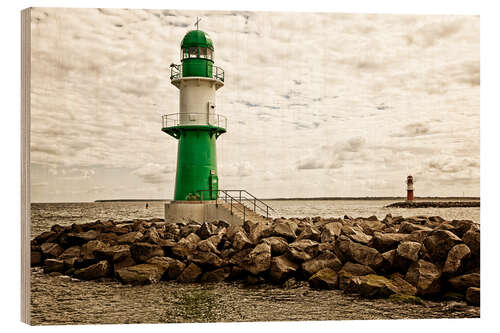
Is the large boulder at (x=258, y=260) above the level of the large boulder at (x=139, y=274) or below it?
above

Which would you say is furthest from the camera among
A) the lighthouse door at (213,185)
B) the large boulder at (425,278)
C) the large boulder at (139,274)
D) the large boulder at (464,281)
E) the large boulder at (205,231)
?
the lighthouse door at (213,185)

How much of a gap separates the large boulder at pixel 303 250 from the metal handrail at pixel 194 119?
6.46 ft

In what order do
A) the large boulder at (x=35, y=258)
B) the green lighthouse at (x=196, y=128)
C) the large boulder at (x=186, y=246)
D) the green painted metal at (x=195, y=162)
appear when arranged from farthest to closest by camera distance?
1. the green painted metal at (x=195, y=162)
2. the green lighthouse at (x=196, y=128)
3. the large boulder at (x=186, y=246)
4. the large boulder at (x=35, y=258)

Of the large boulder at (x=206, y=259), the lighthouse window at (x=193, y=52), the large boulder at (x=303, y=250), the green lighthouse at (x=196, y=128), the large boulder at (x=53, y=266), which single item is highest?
the lighthouse window at (x=193, y=52)

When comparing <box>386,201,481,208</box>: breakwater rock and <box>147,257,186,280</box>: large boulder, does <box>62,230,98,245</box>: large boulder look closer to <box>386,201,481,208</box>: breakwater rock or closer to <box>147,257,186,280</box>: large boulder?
<box>147,257,186,280</box>: large boulder

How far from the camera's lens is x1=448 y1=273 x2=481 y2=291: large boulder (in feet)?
22.3

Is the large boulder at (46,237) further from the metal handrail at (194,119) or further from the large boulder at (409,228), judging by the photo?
the large boulder at (409,228)

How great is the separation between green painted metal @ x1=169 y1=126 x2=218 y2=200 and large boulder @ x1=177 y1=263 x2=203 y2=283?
5.08 feet

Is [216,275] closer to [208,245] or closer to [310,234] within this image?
[208,245]

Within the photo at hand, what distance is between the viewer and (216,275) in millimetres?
7379

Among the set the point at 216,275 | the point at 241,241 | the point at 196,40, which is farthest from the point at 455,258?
the point at 196,40

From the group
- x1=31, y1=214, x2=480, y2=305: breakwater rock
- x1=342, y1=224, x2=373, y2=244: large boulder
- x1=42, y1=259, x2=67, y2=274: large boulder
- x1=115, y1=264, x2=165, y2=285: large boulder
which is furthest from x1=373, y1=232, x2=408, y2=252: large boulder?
x1=42, y1=259, x2=67, y2=274: large boulder

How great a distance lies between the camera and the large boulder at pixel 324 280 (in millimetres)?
6988

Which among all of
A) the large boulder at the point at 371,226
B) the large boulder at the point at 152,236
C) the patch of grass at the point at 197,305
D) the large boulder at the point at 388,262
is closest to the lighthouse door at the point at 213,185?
the large boulder at the point at 152,236
